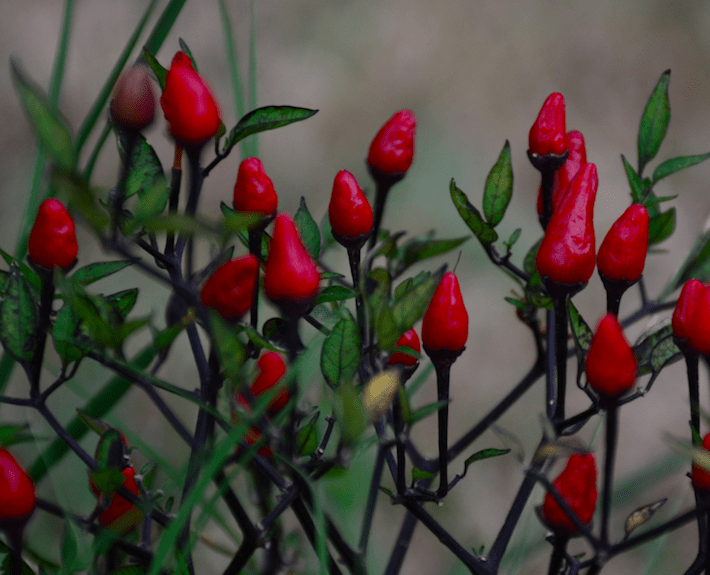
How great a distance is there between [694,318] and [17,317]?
20 centimetres

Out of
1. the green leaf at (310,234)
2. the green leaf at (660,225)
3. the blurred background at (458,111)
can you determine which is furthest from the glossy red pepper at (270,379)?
the blurred background at (458,111)

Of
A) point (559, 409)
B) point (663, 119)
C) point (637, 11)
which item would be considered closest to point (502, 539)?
point (559, 409)

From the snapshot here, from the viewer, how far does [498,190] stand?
27 centimetres

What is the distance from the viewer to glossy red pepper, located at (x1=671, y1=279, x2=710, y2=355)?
21cm

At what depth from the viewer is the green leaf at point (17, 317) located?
219 mm

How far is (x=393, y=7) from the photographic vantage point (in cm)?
97

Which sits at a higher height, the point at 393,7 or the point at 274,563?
the point at 393,7

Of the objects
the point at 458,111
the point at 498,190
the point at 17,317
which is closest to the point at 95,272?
the point at 17,317

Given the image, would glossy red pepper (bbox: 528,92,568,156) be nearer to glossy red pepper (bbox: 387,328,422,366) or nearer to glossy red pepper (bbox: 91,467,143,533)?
glossy red pepper (bbox: 387,328,422,366)

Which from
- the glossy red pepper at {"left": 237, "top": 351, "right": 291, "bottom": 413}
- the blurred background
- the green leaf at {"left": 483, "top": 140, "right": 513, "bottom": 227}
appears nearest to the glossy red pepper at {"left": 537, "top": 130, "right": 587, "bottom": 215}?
the green leaf at {"left": 483, "top": 140, "right": 513, "bottom": 227}

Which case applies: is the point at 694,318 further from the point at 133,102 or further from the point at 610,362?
the point at 133,102

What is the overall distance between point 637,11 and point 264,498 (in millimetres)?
899

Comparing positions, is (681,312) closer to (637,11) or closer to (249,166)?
(249,166)

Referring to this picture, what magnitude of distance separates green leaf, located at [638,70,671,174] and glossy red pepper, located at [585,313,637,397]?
0.39ft
